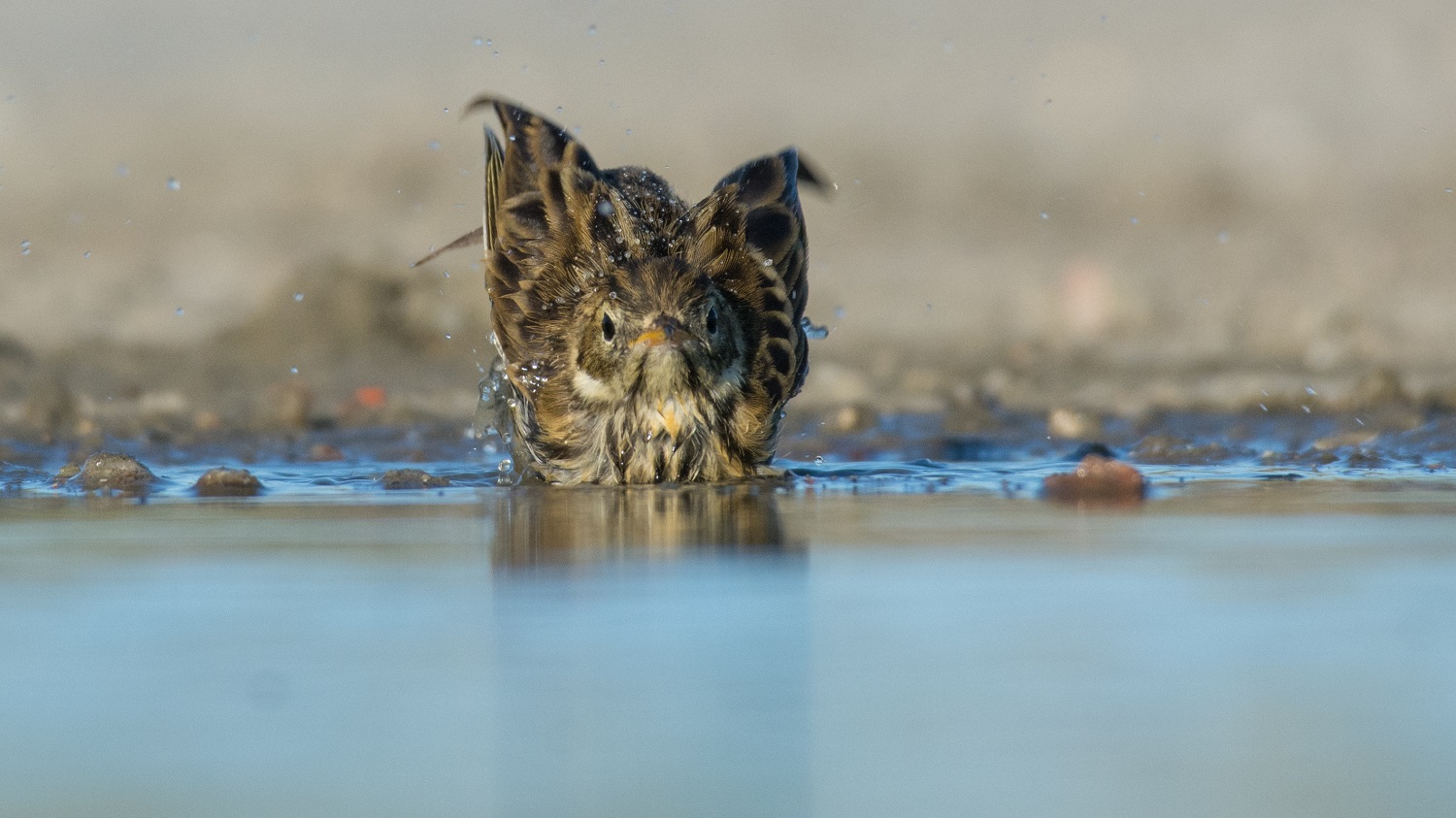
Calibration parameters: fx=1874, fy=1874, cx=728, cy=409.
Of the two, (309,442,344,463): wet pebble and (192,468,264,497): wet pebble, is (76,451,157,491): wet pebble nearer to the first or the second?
(192,468,264,497): wet pebble

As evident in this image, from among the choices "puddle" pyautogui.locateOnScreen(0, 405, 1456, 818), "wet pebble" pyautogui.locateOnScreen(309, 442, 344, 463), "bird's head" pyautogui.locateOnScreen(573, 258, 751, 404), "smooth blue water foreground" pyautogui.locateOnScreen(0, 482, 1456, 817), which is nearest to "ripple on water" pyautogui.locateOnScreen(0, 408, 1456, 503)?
"wet pebble" pyautogui.locateOnScreen(309, 442, 344, 463)

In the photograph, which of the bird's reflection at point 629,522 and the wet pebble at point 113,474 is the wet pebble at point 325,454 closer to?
the wet pebble at point 113,474

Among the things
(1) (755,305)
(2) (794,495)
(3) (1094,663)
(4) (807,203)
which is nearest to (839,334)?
(4) (807,203)

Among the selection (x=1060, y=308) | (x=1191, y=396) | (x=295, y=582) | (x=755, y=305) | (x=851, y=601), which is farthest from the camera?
(x=1060, y=308)

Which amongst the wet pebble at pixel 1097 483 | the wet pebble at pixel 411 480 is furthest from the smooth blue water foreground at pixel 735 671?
the wet pebble at pixel 411 480

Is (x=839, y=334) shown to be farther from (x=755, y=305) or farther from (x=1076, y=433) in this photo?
(x=755, y=305)

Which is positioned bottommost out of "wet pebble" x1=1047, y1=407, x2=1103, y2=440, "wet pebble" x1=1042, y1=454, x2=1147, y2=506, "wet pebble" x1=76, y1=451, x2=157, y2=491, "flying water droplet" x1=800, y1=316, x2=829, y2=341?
"wet pebble" x1=1042, y1=454, x2=1147, y2=506
